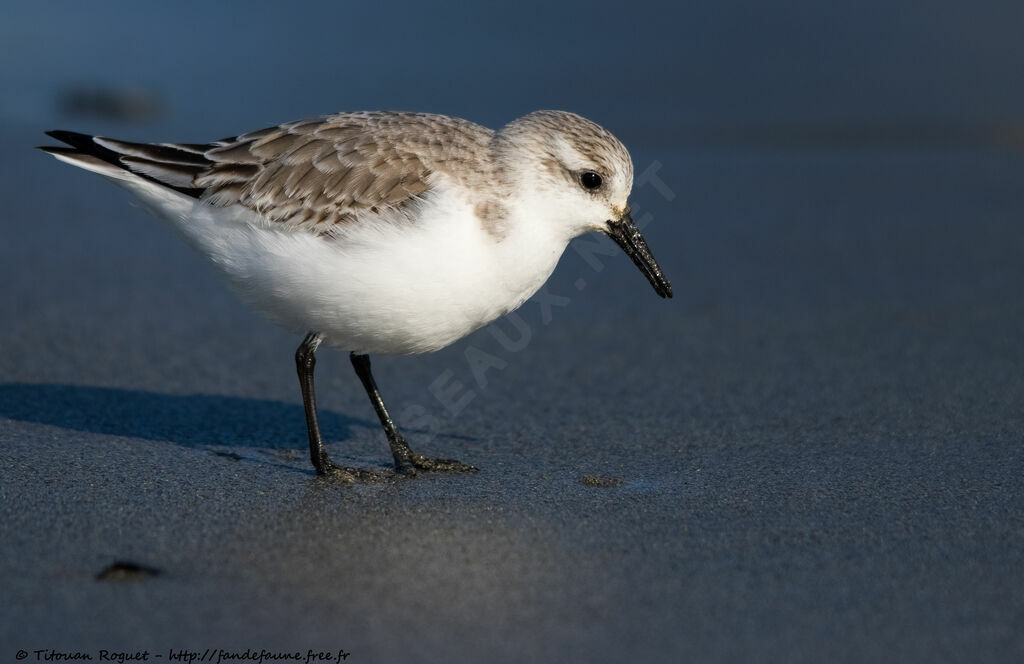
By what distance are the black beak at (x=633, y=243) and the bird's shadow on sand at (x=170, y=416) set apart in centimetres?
144

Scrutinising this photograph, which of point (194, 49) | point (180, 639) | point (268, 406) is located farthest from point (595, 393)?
point (194, 49)

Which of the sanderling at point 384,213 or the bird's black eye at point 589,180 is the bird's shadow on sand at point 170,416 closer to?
the sanderling at point 384,213

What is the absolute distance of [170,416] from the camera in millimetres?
5012

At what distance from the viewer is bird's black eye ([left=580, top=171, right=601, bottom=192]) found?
14.6 ft

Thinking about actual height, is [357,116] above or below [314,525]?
above

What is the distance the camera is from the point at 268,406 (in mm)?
5227

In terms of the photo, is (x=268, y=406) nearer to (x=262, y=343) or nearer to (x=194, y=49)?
(x=262, y=343)

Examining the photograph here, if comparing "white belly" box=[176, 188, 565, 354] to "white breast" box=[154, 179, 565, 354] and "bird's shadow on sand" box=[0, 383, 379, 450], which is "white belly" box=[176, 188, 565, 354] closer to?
"white breast" box=[154, 179, 565, 354]

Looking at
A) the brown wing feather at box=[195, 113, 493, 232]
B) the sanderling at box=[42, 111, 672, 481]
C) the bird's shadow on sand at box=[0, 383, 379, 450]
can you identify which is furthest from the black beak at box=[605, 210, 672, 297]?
the bird's shadow on sand at box=[0, 383, 379, 450]

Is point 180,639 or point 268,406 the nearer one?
point 180,639

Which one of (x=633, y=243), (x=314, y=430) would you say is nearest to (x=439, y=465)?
(x=314, y=430)

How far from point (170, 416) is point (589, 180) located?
2.11 metres

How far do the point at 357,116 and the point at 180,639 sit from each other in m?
2.38

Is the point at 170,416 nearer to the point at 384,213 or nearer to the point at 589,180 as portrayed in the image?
the point at 384,213
